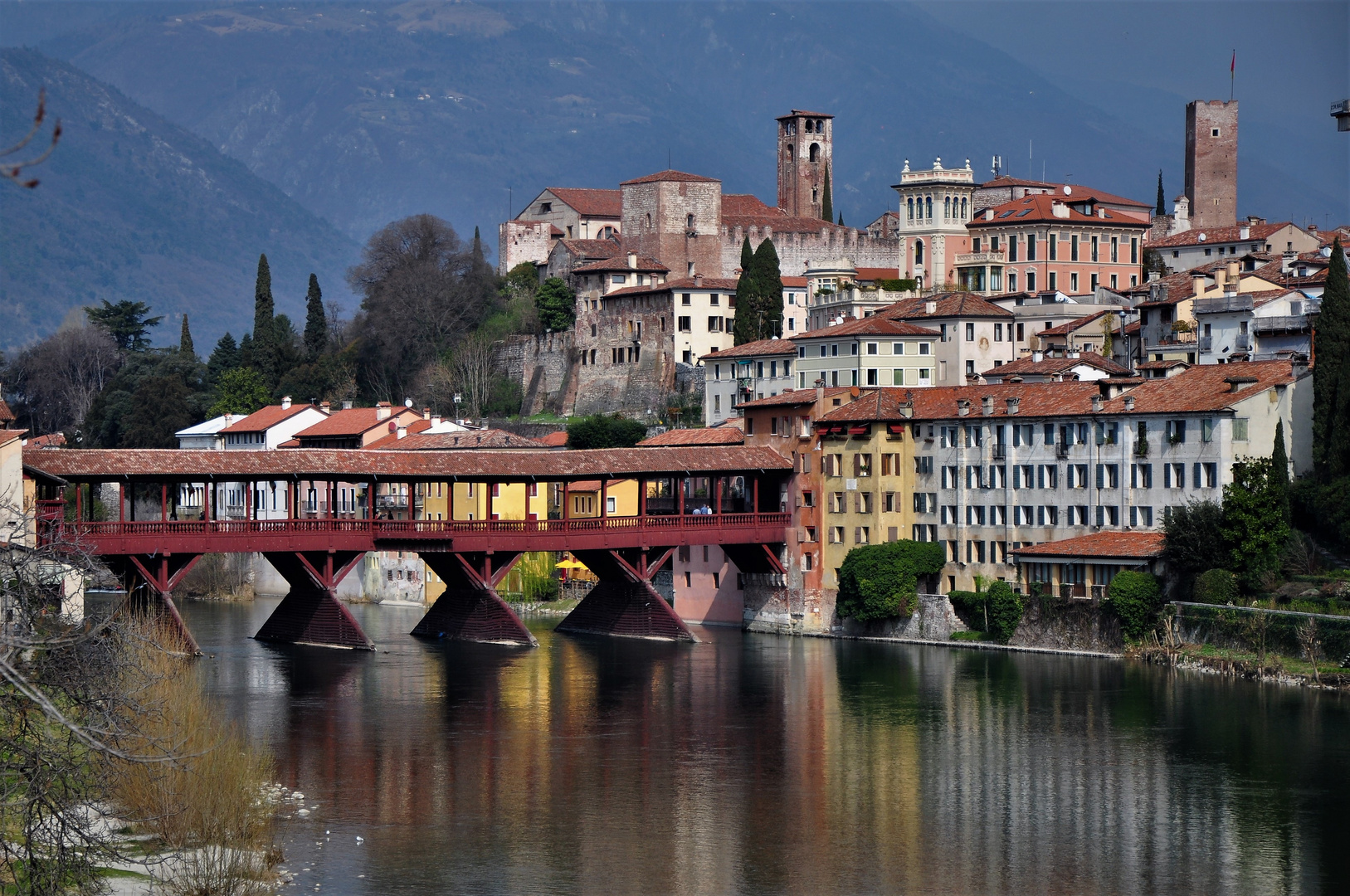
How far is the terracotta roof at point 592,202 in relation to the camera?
→ 13650 cm

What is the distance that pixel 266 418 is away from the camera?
10912 centimetres

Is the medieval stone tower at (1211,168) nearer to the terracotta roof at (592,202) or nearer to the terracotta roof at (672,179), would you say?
the terracotta roof at (672,179)

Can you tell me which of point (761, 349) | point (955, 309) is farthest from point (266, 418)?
point (955, 309)

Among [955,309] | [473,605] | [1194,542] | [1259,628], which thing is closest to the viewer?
[1259,628]

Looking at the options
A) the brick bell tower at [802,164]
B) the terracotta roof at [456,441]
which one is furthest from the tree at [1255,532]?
the brick bell tower at [802,164]

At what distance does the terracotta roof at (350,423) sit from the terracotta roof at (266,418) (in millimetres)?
2761

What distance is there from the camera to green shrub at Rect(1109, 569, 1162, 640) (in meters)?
60.3

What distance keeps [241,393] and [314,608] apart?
187 feet

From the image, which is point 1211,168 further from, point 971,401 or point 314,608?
point 314,608

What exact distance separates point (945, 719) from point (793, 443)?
Answer: 24.0m

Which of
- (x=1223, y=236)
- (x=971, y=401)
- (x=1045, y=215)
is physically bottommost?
(x=971, y=401)

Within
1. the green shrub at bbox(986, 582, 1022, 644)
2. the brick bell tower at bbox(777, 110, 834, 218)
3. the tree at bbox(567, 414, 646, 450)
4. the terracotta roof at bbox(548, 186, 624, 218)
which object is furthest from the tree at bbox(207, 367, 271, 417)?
the green shrub at bbox(986, 582, 1022, 644)

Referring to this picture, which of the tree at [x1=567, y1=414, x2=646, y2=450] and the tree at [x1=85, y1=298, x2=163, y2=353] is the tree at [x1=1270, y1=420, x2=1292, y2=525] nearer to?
the tree at [x1=567, y1=414, x2=646, y2=450]

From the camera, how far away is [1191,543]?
59781 millimetres
